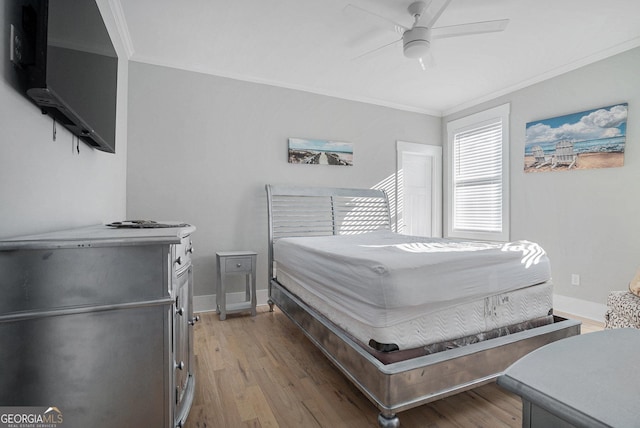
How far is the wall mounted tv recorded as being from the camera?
112 centimetres

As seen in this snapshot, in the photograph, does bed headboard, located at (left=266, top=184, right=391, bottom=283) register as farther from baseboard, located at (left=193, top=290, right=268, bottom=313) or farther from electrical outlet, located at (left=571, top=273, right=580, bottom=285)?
electrical outlet, located at (left=571, top=273, right=580, bottom=285)

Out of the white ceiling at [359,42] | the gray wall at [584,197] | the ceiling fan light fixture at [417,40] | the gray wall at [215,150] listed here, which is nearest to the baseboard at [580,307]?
the gray wall at [584,197]

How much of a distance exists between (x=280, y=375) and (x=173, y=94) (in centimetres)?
303

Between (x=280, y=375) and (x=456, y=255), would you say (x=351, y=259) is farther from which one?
(x=280, y=375)

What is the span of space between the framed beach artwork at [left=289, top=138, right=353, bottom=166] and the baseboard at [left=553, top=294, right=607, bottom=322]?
9.71 ft

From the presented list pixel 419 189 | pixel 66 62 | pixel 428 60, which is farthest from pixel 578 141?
pixel 66 62

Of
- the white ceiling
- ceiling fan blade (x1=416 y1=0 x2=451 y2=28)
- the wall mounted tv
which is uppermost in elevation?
the white ceiling

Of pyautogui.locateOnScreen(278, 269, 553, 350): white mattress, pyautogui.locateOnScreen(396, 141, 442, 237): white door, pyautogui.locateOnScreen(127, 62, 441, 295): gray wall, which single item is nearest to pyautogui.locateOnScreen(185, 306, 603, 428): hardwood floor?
pyautogui.locateOnScreen(278, 269, 553, 350): white mattress

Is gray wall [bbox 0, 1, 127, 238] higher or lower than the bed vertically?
higher

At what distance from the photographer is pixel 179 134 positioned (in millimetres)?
3393

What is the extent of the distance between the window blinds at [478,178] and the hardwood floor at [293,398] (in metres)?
2.95

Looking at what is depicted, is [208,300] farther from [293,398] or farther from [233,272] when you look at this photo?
[293,398]

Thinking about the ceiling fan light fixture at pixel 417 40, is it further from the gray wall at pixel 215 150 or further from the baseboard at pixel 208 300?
the baseboard at pixel 208 300

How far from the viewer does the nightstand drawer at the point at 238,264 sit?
3211 millimetres
